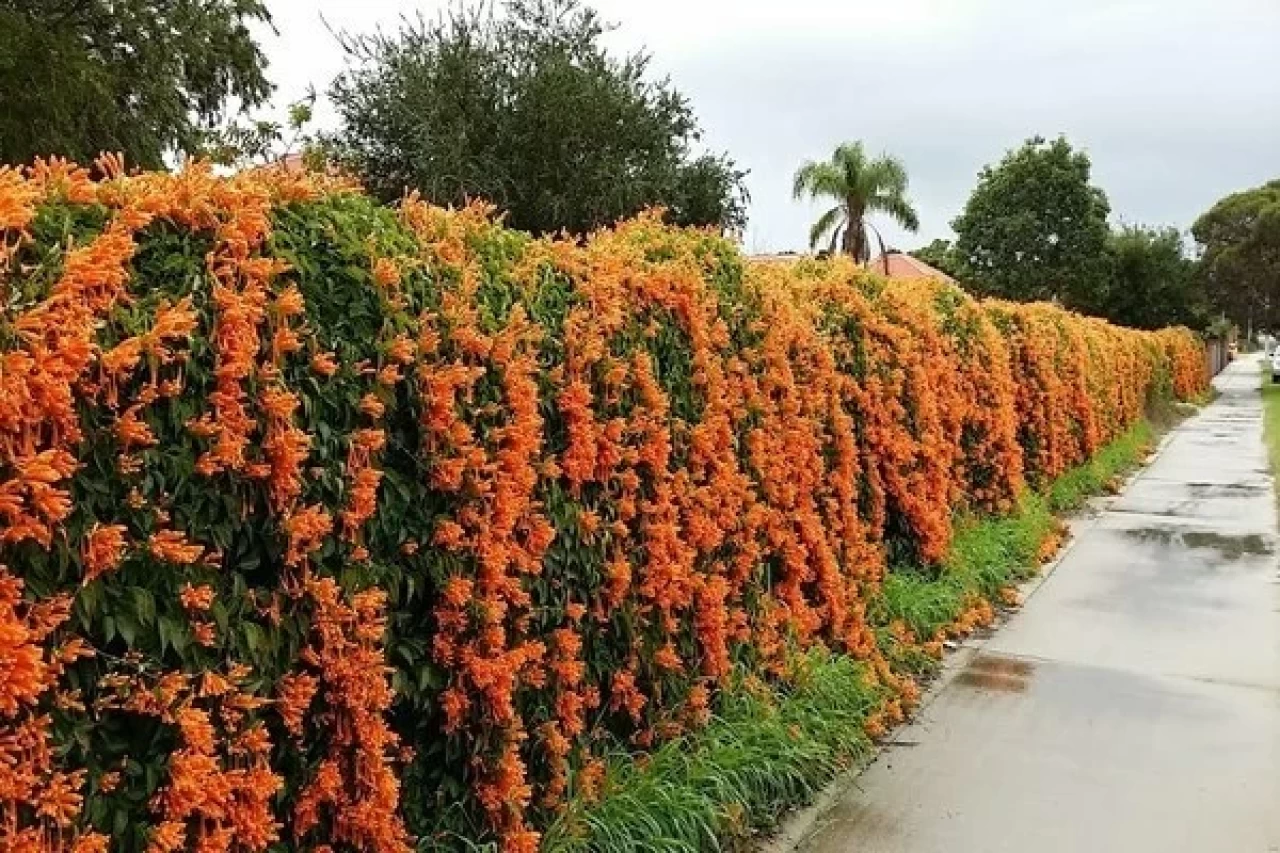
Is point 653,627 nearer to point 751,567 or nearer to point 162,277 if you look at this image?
point 751,567

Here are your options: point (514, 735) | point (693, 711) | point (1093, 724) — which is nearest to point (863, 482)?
point (1093, 724)

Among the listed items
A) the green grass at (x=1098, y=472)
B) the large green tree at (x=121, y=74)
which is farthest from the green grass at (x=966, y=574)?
the large green tree at (x=121, y=74)

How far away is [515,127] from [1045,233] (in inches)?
911

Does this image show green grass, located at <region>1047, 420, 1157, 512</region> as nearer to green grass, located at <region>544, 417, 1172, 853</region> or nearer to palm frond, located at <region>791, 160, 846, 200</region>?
green grass, located at <region>544, 417, 1172, 853</region>

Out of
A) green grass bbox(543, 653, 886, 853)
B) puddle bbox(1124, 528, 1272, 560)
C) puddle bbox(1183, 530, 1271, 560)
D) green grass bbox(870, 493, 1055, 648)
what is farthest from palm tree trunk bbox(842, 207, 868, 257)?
green grass bbox(543, 653, 886, 853)

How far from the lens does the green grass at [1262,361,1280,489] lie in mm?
17853

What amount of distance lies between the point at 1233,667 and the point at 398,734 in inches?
202

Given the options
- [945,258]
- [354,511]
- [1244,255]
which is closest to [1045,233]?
[945,258]

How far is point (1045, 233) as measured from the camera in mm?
35625

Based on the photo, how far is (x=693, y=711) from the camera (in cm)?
447

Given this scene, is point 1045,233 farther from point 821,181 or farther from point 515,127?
point 515,127

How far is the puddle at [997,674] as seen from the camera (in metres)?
6.16

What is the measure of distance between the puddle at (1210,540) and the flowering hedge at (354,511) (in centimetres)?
619

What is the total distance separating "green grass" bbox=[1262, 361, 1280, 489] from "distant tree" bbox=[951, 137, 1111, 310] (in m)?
5.93
